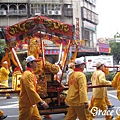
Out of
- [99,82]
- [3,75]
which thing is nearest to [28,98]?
[99,82]

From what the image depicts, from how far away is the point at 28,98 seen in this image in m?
5.50

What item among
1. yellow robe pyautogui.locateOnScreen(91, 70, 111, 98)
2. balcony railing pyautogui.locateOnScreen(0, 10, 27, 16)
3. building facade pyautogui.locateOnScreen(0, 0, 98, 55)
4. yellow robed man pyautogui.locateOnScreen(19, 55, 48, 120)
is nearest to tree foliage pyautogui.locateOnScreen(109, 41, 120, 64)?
building facade pyautogui.locateOnScreen(0, 0, 98, 55)

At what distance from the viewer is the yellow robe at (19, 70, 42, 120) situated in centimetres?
533

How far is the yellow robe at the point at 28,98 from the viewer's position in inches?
210

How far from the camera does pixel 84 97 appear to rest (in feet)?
17.6

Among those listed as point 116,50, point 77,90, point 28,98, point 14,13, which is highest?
point 14,13

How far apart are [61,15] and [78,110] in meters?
29.4

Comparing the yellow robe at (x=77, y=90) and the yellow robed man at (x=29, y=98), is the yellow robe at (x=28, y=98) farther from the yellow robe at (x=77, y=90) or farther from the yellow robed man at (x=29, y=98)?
the yellow robe at (x=77, y=90)

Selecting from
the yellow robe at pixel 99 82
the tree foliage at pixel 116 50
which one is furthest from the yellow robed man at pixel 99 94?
the tree foliage at pixel 116 50

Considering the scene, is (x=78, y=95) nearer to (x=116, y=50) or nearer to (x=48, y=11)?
(x=48, y=11)

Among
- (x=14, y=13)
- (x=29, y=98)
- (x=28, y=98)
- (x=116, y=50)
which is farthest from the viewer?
(x=116, y=50)

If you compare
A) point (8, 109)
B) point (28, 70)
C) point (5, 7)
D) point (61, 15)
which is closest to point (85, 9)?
point (61, 15)

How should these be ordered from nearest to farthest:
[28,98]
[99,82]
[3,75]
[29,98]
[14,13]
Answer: [29,98] < [28,98] < [99,82] < [3,75] < [14,13]

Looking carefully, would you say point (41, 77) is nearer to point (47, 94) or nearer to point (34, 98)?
point (47, 94)
